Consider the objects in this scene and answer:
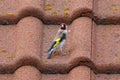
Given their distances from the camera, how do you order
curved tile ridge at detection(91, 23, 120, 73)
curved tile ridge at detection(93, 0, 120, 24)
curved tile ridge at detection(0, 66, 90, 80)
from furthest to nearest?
curved tile ridge at detection(93, 0, 120, 24) → curved tile ridge at detection(91, 23, 120, 73) → curved tile ridge at detection(0, 66, 90, 80)

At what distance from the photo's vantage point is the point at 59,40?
142 inches

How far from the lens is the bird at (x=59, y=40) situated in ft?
11.6

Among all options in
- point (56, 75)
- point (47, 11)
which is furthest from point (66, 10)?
point (56, 75)

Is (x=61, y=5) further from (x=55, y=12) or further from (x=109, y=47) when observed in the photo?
(x=109, y=47)

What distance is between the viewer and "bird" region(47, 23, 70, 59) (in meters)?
3.52

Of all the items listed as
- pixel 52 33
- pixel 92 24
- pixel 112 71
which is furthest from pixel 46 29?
pixel 112 71

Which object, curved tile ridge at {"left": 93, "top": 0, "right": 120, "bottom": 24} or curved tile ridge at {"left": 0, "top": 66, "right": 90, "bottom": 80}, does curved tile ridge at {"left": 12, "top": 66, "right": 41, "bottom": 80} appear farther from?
curved tile ridge at {"left": 93, "top": 0, "right": 120, "bottom": 24}

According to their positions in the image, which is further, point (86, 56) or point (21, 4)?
point (21, 4)

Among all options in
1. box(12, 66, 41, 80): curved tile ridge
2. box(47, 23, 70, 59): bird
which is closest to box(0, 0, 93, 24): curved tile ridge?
box(47, 23, 70, 59): bird

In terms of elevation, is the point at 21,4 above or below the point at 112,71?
above

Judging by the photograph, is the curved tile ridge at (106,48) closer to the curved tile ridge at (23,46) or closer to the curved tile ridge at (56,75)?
the curved tile ridge at (56,75)

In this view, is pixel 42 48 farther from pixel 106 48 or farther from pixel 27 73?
pixel 106 48

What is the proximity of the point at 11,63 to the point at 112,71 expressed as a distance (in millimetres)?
593

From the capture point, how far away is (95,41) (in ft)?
11.8
